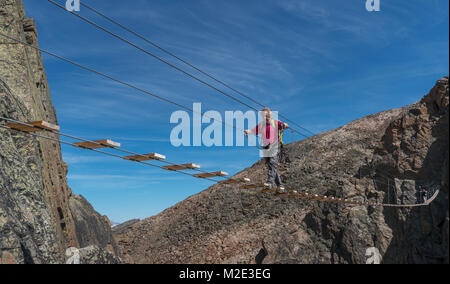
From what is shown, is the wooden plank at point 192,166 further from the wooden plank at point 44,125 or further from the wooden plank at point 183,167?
the wooden plank at point 44,125

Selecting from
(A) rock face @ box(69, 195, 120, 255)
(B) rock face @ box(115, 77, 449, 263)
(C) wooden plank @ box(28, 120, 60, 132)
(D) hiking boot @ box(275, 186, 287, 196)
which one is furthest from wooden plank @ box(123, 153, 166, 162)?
(A) rock face @ box(69, 195, 120, 255)

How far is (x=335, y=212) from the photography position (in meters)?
22.1

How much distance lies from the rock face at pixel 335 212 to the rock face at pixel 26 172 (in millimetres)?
10943

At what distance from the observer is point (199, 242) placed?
2958 cm

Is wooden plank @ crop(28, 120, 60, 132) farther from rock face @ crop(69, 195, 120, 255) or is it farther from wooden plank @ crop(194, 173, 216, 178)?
rock face @ crop(69, 195, 120, 255)

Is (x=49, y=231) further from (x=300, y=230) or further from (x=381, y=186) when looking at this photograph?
(x=381, y=186)

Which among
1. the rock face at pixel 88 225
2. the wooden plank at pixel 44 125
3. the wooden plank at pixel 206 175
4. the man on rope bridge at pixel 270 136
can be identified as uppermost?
the man on rope bridge at pixel 270 136

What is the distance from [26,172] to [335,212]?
52.3 feet

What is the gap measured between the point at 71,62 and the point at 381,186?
18.0m

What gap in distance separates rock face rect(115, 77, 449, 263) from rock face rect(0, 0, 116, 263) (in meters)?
10.9

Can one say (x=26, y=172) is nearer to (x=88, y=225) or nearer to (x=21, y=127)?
(x=21, y=127)

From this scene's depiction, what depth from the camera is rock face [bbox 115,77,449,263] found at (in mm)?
16672

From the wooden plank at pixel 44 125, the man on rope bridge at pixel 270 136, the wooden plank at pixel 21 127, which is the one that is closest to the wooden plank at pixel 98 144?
the wooden plank at pixel 44 125

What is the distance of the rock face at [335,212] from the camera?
16.7 m
